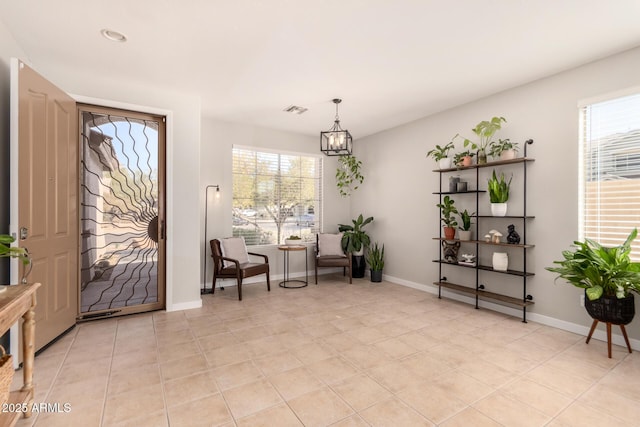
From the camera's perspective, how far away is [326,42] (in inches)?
108

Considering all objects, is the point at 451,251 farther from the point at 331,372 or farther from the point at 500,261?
the point at 331,372

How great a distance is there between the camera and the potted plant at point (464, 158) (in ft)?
13.4

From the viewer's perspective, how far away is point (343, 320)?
141 inches

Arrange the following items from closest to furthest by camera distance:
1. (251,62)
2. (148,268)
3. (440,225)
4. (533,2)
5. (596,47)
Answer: (533,2) → (596,47) → (251,62) → (148,268) → (440,225)

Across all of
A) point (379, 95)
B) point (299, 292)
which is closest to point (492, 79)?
point (379, 95)

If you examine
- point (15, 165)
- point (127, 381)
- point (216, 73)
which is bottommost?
point (127, 381)

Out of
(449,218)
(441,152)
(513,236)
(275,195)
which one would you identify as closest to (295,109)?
(275,195)

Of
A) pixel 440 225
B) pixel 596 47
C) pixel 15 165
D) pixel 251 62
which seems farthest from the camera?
pixel 440 225

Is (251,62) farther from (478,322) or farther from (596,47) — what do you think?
(478,322)

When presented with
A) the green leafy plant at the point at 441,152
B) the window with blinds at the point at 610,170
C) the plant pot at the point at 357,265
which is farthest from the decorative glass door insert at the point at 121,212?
the window with blinds at the point at 610,170

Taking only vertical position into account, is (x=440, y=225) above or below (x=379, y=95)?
below

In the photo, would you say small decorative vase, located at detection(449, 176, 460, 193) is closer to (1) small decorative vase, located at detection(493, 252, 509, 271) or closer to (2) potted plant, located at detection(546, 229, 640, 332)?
(1) small decorative vase, located at detection(493, 252, 509, 271)

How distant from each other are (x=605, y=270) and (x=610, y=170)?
1075mm

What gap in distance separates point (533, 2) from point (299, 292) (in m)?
4.26
